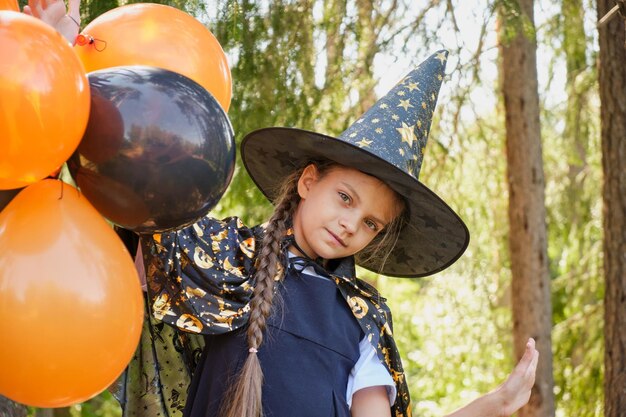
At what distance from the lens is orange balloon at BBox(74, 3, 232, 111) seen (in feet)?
6.80

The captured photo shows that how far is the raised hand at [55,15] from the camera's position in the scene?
2.08m

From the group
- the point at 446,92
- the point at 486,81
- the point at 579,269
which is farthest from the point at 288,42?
the point at 579,269

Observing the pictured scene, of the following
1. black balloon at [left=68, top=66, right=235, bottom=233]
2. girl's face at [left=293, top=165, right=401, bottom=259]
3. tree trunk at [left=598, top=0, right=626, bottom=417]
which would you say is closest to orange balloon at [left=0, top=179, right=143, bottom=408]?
black balloon at [left=68, top=66, right=235, bottom=233]

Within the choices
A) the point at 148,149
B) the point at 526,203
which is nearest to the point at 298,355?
the point at 148,149

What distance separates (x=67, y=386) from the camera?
173 cm

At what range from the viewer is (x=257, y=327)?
2.32 meters

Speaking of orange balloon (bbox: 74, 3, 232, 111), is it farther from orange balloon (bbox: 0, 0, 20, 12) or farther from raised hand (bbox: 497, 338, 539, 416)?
raised hand (bbox: 497, 338, 539, 416)

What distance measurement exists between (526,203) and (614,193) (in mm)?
1556

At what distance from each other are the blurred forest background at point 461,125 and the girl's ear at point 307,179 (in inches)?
35.7

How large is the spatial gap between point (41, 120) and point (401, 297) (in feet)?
19.5

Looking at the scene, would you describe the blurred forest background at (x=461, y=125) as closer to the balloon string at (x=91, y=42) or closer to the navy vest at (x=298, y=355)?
the balloon string at (x=91, y=42)

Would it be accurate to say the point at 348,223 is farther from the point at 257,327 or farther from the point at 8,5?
the point at 8,5

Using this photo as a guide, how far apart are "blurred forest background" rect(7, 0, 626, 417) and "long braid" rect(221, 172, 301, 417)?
1073 mm

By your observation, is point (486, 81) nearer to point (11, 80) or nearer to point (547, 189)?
point (547, 189)
